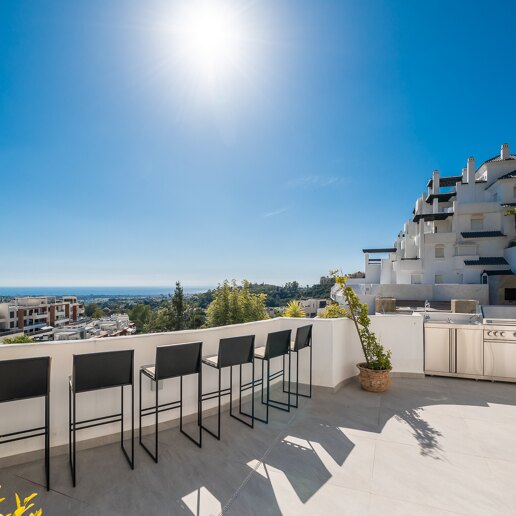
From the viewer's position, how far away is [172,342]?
326cm

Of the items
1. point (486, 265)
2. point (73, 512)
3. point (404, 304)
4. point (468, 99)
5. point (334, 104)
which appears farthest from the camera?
point (486, 265)

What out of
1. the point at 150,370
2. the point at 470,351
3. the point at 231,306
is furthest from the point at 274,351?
the point at 231,306

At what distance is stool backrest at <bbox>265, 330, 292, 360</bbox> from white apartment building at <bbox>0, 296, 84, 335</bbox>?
1762 inches

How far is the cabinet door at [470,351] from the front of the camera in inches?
193

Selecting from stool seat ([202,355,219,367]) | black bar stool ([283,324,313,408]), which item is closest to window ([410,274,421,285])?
black bar stool ([283,324,313,408])

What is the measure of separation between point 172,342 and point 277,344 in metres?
1.27

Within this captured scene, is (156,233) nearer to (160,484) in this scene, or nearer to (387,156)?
(387,156)

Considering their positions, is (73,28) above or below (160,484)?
above

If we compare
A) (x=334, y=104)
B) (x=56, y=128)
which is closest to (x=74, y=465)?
(x=334, y=104)

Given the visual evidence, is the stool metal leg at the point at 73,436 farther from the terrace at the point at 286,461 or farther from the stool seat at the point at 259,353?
the stool seat at the point at 259,353

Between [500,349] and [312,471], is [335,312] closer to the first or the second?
[500,349]

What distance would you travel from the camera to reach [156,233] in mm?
46344

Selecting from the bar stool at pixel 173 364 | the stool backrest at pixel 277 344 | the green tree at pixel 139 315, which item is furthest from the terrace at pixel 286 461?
the green tree at pixel 139 315

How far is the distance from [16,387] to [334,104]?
10.9 metres
